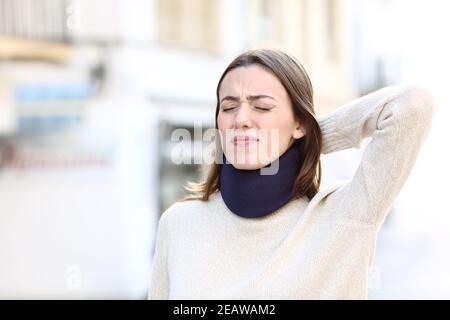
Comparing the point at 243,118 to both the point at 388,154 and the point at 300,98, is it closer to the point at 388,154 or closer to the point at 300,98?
the point at 300,98

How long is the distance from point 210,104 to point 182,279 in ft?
28.9

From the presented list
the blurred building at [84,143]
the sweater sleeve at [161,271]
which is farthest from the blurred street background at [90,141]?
the sweater sleeve at [161,271]

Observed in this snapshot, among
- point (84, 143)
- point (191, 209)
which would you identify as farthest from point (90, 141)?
point (191, 209)

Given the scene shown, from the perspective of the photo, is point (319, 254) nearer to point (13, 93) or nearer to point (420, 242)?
point (13, 93)

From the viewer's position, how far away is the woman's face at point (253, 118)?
1.75 meters

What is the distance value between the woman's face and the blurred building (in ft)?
21.8

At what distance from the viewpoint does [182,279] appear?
178cm

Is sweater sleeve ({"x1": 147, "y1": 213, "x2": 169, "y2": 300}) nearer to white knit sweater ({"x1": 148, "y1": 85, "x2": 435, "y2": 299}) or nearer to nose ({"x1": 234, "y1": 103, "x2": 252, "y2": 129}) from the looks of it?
white knit sweater ({"x1": 148, "y1": 85, "x2": 435, "y2": 299})

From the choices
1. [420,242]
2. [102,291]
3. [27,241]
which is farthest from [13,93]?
[420,242]

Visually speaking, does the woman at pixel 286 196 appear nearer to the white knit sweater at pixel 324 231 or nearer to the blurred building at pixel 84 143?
the white knit sweater at pixel 324 231

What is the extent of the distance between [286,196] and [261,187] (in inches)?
2.4

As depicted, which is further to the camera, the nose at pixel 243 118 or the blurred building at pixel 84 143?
the blurred building at pixel 84 143

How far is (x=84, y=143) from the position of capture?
8.87m

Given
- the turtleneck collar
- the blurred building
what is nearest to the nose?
the turtleneck collar
